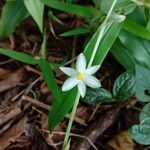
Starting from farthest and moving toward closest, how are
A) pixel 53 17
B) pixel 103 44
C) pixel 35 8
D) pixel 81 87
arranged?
pixel 53 17
pixel 35 8
pixel 103 44
pixel 81 87

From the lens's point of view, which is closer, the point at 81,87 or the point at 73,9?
the point at 81,87

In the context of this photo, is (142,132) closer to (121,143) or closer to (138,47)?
(121,143)

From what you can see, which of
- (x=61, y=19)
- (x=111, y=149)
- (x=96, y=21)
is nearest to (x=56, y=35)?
(x=61, y=19)

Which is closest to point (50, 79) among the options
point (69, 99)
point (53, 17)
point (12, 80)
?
point (69, 99)

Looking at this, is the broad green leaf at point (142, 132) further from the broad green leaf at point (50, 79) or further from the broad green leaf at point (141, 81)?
the broad green leaf at point (50, 79)

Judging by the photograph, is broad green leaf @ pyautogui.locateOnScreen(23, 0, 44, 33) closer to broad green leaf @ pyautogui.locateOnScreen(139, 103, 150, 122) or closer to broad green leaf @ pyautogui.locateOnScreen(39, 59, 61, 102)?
broad green leaf @ pyautogui.locateOnScreen(39, 59, 61, 102)

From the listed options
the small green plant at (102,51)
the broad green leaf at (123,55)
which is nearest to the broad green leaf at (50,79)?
the small green plant at (102,51)
